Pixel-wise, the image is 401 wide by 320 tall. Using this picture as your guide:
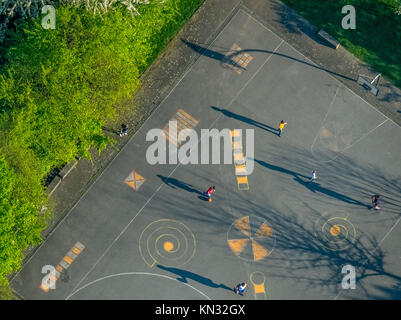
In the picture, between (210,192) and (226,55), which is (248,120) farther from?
(210,192)

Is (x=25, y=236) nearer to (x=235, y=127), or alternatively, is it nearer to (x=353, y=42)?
(x=235, y=127)

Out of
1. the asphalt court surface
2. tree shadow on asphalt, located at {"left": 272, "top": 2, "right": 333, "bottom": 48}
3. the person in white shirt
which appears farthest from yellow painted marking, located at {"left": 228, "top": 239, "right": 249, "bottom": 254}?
tree shadow on asphalt, located at {"left": 272, "top": 2, "right": 333, "bottom": 48}

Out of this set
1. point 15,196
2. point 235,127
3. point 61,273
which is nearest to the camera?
point 15,196

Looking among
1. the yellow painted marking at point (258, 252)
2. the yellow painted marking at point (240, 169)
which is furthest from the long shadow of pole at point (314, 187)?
the yellow painted marking at point (258, 252)

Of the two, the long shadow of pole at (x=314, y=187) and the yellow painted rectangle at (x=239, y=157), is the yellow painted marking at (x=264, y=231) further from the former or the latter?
the yellow painted rectangle at (x=239, y=157)

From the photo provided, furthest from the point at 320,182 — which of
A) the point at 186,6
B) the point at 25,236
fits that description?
the point at 25,236

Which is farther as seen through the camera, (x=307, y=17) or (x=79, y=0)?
(x=307, y=17)

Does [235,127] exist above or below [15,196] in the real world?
above
